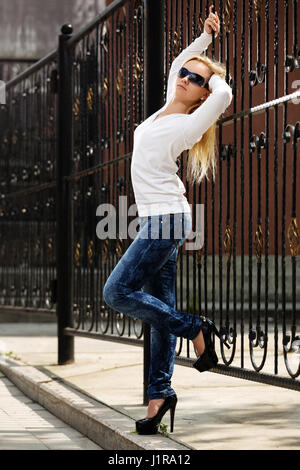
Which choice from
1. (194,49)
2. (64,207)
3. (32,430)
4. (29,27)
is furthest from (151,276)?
(29,27)

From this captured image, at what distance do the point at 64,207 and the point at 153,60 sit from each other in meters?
2.90

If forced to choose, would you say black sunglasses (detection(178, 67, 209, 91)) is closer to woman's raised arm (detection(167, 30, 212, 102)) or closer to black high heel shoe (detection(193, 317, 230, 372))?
woman's raised arm (detection(167, 30, 212, 102))

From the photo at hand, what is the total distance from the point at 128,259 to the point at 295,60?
130 cm

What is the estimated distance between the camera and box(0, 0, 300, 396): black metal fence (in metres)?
5.30

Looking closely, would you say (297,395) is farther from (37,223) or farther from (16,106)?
(16,106)

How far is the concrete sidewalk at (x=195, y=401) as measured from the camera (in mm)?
5234

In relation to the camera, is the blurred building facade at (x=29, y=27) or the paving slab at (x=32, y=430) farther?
the blurred building facade at (x=29, y=27)

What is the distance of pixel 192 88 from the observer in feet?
17.5

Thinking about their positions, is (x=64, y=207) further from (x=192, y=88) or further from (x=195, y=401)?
(x=192, y=88)

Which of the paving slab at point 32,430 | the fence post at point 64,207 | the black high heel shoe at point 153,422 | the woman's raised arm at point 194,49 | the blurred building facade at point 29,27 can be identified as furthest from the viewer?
the blurred building facade at point 29,27

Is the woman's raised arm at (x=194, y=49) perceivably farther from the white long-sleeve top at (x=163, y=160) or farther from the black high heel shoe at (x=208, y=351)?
the black high heel shoe at (x=208, y=351)

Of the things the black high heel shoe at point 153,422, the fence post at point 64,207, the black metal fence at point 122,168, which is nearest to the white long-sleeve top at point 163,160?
the black metal fence at point 122,168

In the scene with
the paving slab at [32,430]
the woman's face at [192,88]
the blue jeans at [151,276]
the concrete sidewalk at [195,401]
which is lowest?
the paving slab at [32,430]

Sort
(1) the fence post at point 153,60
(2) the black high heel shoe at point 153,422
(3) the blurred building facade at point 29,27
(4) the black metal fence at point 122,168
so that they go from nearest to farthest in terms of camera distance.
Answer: (4) the black metal fence at point 122,168 < (2) the black high heel shoe at point 153,422 < (1) the fence post at point 153,60 < (3) the blurred building facade at point 29,27
